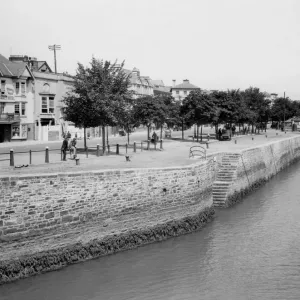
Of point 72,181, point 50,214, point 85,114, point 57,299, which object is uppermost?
point 85,114

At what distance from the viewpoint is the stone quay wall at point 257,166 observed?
25.9 meters

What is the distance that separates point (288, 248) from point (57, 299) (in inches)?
362

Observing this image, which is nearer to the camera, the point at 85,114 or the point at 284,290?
the point at 284,290

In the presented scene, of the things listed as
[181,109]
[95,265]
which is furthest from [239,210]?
[181,109]

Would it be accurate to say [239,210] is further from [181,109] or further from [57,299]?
[181,109]

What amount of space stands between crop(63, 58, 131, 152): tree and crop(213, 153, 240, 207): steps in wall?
7.23m

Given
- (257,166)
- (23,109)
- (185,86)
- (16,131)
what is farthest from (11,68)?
(185,86)

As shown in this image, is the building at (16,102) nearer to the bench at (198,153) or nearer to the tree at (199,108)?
the tree at (199,108)

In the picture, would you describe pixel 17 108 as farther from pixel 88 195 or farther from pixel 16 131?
pixel 88 195

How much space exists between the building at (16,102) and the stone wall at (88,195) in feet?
98.1

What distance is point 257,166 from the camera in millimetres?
30609

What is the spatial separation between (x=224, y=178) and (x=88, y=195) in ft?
37.1

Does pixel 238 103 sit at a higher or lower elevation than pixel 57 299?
higher

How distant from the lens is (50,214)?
14.9m
